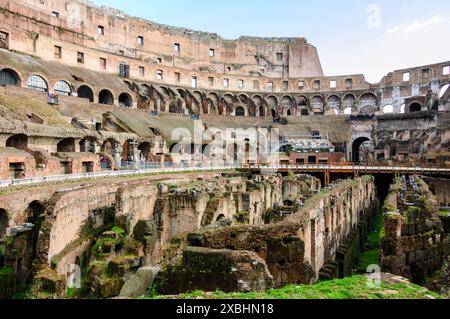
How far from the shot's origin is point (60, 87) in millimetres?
37750

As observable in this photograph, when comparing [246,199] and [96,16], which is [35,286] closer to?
[246,199]

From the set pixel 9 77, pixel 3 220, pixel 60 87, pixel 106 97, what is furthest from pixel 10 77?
pixel 3 220

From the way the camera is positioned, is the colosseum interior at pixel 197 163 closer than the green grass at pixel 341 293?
No

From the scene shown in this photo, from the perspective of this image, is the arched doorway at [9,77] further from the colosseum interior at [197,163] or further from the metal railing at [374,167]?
the metal railing at [374,167]

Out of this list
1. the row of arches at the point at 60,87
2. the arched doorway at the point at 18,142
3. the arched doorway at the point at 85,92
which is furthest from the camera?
the arched doorway at the point at 85,92

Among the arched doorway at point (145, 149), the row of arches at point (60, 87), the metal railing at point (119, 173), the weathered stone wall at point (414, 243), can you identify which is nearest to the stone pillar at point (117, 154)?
the metal railing at point (119, 173)

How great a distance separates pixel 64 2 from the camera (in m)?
50.8

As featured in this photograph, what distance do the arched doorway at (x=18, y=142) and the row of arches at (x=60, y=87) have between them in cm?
1224

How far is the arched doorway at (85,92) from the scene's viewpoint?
4184 cm

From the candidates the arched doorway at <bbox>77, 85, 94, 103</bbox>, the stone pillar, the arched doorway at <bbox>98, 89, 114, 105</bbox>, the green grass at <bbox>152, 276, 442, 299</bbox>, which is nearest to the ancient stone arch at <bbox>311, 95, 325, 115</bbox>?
the arched doorway at <bbox>98, 89, 114, 105</bbox>

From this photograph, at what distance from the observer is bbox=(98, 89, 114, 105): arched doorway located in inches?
1732

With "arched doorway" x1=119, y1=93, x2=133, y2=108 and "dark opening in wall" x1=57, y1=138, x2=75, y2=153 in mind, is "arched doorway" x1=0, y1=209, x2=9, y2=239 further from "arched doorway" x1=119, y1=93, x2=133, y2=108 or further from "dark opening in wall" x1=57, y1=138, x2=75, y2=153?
"arched doorway" x1=119, y1=93, x2=133, y2=108

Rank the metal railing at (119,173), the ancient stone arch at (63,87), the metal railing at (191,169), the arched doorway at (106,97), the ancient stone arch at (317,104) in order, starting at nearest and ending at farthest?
the metal railing at (119,173)
the metal railing at (191,169)
the ancient stone arch at (63,87)
the arched doorway at (106,97)
the ancient stone arch at (317,104)

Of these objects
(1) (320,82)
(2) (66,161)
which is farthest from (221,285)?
(1) (320,82)
